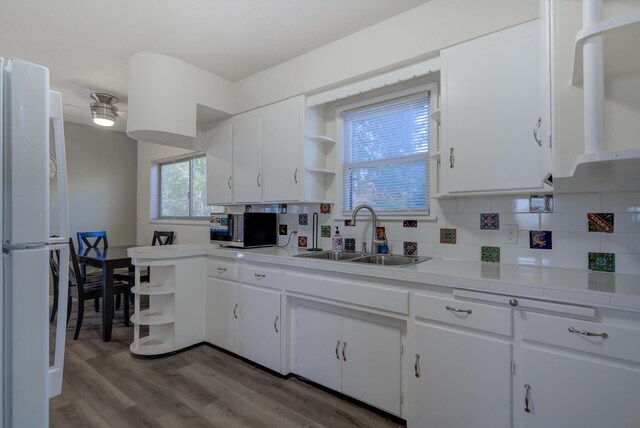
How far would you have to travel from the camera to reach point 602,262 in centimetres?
170

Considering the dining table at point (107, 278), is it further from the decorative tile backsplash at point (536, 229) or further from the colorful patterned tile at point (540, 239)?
the colorful patterned tile at point (540, 239)

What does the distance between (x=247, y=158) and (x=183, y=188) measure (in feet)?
6.75

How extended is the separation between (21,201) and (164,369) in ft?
6.83

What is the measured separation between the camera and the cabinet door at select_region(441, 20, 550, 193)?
5.49 ft

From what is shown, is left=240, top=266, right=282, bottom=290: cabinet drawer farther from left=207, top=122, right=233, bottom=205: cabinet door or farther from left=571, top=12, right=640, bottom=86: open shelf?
left=571, top=12, right=640, bottom=86: open shelf

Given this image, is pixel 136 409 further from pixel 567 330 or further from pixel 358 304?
pixel 567 330

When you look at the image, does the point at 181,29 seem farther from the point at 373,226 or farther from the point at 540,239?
the point at 540,239

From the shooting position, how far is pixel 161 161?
4883mm

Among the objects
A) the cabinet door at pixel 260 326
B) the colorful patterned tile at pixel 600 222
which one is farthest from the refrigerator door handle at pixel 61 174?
the colorful patterned tile at pixel 600 222

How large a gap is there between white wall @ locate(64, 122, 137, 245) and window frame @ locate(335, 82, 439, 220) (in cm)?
403

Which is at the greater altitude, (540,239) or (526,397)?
(540,239)

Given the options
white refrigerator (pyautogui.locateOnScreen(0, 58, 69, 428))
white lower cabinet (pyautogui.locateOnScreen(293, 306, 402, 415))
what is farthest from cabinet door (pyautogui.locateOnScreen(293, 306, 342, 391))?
white refrigerator (pyautogui.locateOnScreen(0, 58, 69, 428))

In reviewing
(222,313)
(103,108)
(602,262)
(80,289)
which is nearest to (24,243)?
(222,313)

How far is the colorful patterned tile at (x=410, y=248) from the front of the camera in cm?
233
